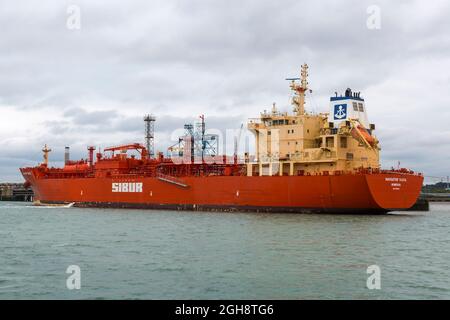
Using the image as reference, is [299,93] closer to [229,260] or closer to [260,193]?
[260,193]

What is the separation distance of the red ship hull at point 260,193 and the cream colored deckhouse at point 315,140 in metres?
1.34

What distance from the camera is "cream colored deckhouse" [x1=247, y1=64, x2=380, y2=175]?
120ft

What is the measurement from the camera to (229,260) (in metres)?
18.3

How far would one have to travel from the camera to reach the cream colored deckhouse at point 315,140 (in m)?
36.6

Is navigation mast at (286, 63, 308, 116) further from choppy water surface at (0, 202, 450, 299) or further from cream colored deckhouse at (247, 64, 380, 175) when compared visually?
choppy water surface at (0, 202, 450, 299)

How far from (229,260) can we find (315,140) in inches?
862

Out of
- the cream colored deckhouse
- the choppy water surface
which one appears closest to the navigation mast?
the cream colored deckhouse

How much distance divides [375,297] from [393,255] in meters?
6.37

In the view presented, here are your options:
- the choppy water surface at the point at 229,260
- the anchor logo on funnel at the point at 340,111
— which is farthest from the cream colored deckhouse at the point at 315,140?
the choppy water surface at the point at 229,260

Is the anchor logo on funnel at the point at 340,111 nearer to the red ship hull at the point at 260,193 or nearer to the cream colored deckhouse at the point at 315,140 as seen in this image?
the cream colored deckhouse at the point at 315,140

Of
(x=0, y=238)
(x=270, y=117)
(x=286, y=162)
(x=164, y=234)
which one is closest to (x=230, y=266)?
(x=164, y=234)

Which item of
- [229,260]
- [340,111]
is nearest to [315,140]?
Result: [340,111]

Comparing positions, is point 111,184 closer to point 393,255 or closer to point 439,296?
point 393,255

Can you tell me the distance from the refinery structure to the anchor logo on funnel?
0.06 metres
